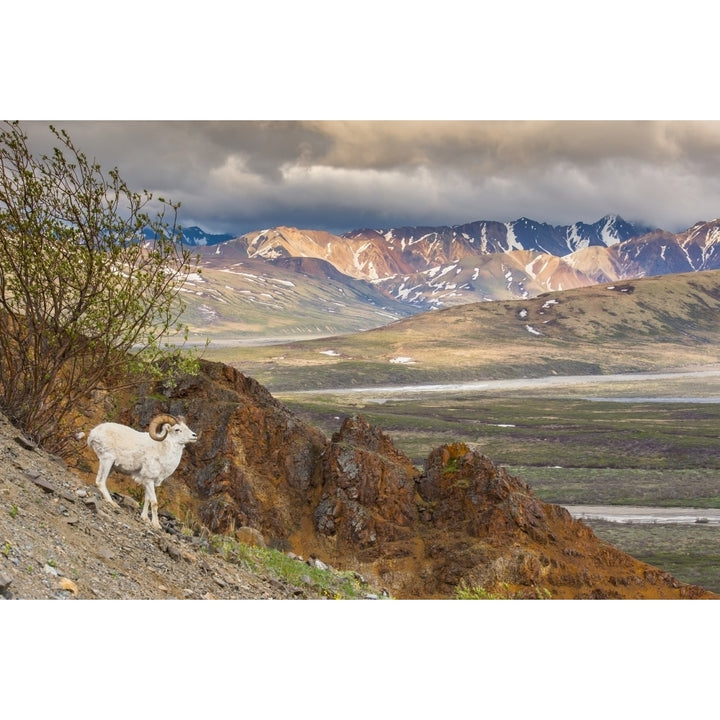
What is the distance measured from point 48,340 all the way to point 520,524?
1628 centimetres

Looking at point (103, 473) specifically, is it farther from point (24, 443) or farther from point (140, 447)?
point (24, 443)

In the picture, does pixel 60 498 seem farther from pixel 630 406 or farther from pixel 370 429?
pixel 630 406

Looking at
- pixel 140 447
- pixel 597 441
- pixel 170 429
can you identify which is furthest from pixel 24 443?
pixel 597 441

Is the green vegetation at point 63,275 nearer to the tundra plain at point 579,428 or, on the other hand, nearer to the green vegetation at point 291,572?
the green vegetation at point 291,572

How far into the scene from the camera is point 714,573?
4031 centimetres

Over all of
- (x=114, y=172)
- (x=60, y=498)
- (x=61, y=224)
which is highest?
(x=114, y=172)

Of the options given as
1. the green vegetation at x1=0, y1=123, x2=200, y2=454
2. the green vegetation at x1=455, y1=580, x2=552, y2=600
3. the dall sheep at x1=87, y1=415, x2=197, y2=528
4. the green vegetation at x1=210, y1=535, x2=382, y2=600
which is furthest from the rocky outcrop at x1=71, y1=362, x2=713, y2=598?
the dall sheep at x1=87, y1=415, x2=197, y2=528

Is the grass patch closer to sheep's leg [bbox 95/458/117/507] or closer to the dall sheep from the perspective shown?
the dall sheep

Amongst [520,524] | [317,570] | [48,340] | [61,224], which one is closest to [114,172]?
[61,224]

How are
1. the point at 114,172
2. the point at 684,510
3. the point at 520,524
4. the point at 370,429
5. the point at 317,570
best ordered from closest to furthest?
1. the point at 114,172
2. the point at 317,570
3. the point at 520,524
4. the point at 370,429
5. the point at 684,510

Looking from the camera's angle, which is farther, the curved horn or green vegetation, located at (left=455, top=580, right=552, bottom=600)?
green vegetation, located at (left=455, top=580, right=552, bottom=600)

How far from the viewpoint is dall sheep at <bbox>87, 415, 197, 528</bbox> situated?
47.5 ft

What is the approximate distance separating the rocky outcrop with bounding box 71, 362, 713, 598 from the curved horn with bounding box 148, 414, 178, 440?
29.4 feet

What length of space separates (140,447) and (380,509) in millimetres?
13063
